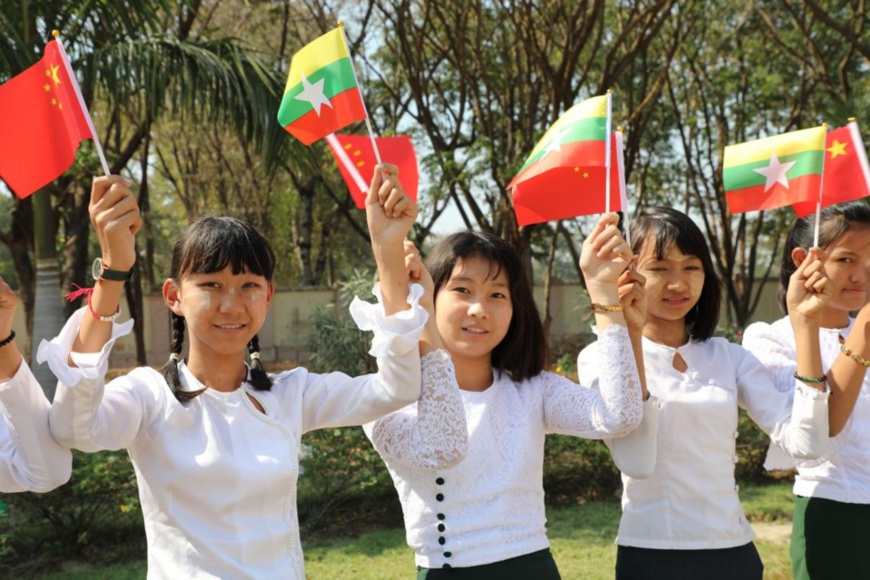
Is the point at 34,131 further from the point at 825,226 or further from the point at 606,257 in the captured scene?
the point at 825,226

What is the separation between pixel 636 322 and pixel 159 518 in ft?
3.98

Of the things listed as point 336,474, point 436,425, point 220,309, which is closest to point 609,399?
point 436,425

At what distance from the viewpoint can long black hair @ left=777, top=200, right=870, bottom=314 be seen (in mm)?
2619

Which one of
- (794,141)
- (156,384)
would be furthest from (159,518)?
(794,141)

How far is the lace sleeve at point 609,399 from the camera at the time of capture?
2094 mm

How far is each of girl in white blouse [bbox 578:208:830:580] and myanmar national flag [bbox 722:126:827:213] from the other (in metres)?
0.41

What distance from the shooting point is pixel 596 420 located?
2.14 m

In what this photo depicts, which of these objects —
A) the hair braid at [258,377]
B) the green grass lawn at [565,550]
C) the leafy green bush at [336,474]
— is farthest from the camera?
the leafy green bush at [336,474]

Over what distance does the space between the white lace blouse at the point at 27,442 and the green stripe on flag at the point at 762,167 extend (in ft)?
6.69

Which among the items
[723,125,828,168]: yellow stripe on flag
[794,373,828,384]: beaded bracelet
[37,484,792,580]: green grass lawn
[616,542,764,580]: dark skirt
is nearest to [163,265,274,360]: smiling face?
[616,542,764,580]: dark skirt

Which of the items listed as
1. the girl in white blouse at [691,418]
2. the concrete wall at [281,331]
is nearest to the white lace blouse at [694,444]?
the girl in white blouse at [691,418]

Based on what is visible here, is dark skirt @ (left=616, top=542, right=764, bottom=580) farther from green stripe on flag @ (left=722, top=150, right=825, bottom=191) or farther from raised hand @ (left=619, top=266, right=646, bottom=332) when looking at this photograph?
green stripe on flag @ (left=722, top=150, right=825, bottom=191)

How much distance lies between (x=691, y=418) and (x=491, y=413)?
0.55 metres

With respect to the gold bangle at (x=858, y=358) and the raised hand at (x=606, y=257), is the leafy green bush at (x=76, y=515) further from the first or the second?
the gold bangle at (x=858, y=358)
